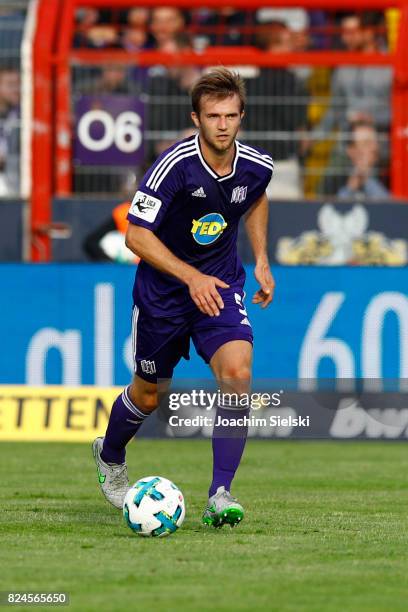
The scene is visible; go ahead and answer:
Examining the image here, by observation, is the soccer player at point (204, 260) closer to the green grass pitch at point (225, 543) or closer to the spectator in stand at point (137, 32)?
the green grass pitch at point (225, 543)

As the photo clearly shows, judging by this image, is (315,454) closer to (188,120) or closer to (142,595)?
(188,120)

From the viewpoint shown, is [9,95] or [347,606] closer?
[347,606]

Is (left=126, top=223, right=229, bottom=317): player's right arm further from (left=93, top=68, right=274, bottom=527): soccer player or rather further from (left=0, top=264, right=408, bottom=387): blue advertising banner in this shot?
(left=0, top=264, right=408, bottom=387): blue advertising banner

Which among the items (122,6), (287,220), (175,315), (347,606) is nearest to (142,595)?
(347,606)

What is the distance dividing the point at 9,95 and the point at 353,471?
20.4ft

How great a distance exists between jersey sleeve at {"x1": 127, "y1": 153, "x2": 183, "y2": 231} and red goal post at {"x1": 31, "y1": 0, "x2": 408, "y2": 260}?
7793 mm

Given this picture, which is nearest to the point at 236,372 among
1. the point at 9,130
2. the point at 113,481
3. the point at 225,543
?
the point at 225,543

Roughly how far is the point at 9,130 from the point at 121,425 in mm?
7641

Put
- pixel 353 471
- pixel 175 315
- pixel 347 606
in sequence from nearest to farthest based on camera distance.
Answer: pixel 347 606, pixel 175 315, pixel 353 471

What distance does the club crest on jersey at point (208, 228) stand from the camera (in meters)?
7.10

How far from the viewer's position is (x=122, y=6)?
50.9 feet

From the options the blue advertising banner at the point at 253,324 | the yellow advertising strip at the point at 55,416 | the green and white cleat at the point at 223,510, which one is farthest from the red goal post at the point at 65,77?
the green and white cleat at the point at 223,510

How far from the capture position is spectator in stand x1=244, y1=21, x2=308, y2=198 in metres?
14.7

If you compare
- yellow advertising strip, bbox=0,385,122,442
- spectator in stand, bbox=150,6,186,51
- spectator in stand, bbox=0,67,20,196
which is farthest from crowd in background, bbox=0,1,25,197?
yellow advertising strip, bbox=0,385,122,442
